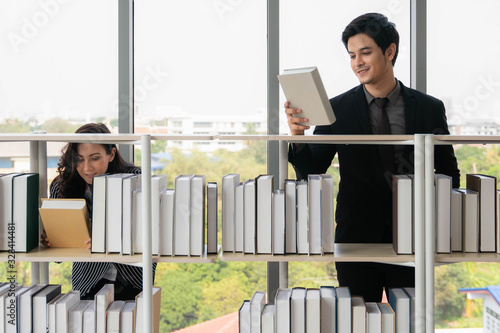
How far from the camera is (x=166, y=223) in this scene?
164cm

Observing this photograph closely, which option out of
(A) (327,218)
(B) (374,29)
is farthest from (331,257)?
(B) (374,29)

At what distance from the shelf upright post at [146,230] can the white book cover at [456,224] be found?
1097 mm

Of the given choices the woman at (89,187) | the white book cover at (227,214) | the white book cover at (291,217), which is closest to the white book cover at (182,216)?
the white book cover at (227,214)

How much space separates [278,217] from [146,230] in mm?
471

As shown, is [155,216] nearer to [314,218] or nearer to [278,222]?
[278,222]

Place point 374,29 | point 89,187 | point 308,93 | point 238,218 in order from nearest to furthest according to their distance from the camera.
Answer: point 308,93 < point 238,218 < point 374,29 < point 89,187

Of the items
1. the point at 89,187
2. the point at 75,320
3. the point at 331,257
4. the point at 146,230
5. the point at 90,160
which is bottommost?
the point at 75,320

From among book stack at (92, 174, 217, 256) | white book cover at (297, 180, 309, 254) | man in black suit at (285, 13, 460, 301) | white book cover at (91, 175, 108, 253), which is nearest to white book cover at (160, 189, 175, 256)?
book stack at (92, 174, 217, 256)

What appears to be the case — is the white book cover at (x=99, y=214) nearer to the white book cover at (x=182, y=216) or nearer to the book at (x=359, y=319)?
the white book cover at (x=182, y=216)

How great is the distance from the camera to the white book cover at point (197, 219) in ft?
5.35

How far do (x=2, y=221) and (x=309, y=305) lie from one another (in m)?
1.18

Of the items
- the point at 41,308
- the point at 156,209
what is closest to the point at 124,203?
the point at 156,209

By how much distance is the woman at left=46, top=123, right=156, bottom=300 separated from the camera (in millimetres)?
1967

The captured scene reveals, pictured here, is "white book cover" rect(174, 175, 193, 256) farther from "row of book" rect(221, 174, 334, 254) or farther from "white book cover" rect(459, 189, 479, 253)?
"white book cover" rect(459, 189, 479, 253)
